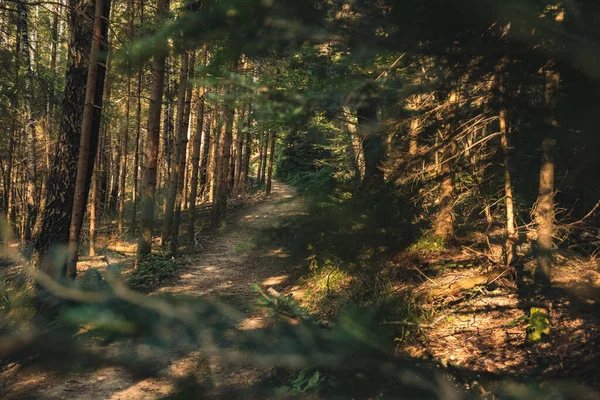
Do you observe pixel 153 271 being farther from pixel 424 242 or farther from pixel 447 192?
pixel 447 192

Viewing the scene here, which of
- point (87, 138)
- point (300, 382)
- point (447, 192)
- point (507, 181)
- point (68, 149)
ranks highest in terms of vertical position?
point (87, 138)

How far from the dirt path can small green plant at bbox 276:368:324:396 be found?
11cm

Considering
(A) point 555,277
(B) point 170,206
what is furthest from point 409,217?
(B) point 170,206

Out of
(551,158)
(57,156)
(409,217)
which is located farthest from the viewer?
(57,156)

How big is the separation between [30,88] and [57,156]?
10.0ft

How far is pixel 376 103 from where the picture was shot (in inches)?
87.5

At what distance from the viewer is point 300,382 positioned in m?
1.54

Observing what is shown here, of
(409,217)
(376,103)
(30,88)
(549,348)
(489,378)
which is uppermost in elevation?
(30,88)

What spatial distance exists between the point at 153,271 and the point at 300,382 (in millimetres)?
10153

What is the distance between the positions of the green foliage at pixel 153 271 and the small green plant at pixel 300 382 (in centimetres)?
879

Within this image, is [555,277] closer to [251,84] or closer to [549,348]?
[549,348]

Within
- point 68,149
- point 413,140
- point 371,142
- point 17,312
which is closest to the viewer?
point 17,312

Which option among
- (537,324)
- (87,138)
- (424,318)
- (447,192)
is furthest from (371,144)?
(87,138)

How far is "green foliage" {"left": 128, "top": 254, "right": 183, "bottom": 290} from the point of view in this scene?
10195 millimetres
